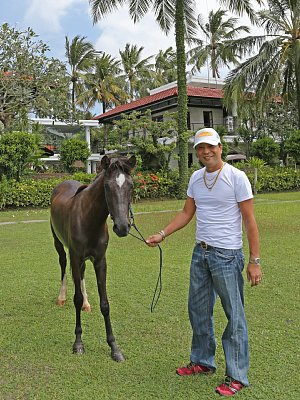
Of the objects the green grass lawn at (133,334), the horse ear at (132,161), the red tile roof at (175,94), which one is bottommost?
the green grass lawn at (133,334)

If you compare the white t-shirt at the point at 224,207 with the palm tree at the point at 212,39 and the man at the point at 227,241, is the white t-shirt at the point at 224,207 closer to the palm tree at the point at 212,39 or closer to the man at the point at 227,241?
the man at the point at 227,241

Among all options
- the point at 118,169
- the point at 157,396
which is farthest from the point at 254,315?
the point at 118,169

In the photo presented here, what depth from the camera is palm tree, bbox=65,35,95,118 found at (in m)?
40.9

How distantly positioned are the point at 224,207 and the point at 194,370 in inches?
54.3

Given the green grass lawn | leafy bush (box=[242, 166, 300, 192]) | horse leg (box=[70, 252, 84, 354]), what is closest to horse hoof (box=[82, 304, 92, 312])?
the green grass lawn

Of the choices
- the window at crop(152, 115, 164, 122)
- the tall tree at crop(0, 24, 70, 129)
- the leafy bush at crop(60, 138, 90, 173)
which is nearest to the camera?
the tall tree at crop(0, 24, 70, 129)

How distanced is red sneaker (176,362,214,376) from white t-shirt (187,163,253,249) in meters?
1.07

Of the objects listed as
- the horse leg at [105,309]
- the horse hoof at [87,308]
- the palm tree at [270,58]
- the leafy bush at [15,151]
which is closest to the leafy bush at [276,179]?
the palm tree at [270,58]

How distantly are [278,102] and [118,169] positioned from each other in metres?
32.3

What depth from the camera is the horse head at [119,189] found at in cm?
319

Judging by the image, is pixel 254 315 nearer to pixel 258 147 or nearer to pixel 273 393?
pixel 273 393

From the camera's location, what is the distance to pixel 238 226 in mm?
3055

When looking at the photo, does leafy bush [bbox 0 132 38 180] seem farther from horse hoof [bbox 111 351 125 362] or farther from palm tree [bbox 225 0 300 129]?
horse hoof [bbox 111 351 125 362]

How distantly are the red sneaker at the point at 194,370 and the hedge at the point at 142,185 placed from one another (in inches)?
581
